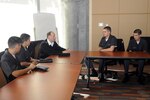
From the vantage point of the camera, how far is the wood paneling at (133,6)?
252 inches

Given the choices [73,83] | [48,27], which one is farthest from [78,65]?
[48,27]

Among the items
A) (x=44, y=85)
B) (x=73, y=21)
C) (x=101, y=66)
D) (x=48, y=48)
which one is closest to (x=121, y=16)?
(x=73, y=21)

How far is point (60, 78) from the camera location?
2715 millimetres

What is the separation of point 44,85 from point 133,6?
192 inches

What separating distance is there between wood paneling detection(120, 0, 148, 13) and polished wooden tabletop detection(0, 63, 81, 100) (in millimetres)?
3917

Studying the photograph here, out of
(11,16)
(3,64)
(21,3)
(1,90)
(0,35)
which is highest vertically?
(21,3)

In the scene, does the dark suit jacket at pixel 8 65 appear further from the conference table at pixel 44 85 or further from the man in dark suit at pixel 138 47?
the man in dark suit at pixel 138 47

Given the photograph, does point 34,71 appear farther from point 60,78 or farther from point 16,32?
point 16,32

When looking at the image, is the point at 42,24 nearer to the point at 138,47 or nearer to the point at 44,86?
the point at 138,47

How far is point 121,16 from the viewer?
6555 millimetres

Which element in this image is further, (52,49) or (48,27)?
(48,27)

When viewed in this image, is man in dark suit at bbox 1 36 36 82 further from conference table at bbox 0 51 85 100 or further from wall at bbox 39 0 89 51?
wall at bbox 39 0 89 51

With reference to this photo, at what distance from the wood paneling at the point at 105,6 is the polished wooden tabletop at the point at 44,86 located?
12.4 ft

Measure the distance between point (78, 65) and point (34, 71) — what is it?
77 cm
